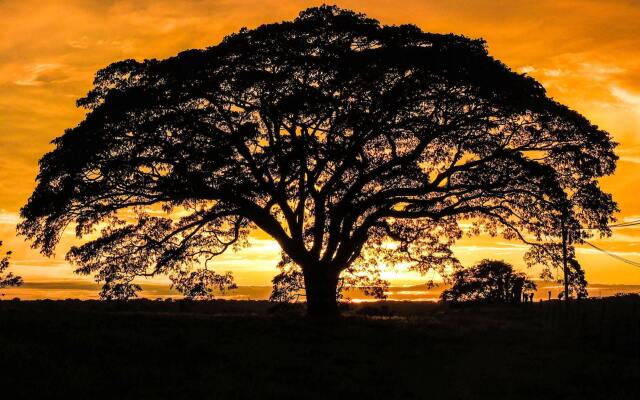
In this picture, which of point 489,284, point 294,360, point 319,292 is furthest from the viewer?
point 489,284

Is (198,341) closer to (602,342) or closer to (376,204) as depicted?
(376,204)

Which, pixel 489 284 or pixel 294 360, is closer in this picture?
pixel 294 360

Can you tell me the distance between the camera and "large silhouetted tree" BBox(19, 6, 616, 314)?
88.5 feet

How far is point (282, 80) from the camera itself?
27094 millimetres

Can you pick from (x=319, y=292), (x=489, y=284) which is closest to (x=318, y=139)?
(x=319, y=292)

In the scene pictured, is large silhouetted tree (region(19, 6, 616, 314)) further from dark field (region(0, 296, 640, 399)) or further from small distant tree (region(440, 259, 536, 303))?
small distant tree (region(440, 259, 536, 303))

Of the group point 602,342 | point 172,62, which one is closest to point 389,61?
point 172,62

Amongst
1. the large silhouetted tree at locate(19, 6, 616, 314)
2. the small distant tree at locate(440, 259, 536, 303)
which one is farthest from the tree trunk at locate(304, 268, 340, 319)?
the small distant tree at locate(440, 259, 536, 303)

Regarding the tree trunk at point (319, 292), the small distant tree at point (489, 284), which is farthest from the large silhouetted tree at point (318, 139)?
the small distant tree at point (489, 284)

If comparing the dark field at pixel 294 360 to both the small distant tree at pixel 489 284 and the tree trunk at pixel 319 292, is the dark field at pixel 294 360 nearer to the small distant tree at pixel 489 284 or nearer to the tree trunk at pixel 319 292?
the tree trunk at pixel 319 292

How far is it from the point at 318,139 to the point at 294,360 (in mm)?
10600

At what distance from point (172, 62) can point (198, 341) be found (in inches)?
482

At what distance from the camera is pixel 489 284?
62.9 metres

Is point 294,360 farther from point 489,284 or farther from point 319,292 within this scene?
point 489,284
